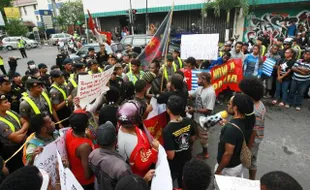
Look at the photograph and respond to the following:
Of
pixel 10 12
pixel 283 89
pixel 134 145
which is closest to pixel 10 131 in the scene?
pixel 134 145

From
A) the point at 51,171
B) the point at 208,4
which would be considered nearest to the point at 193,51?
the point at 51,171

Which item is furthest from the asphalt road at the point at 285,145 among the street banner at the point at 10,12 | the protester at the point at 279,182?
the street banner at the point at 10,12

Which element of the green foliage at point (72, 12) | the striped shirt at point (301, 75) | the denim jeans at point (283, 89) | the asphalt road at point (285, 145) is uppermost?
the green foliage at point (72, 12)

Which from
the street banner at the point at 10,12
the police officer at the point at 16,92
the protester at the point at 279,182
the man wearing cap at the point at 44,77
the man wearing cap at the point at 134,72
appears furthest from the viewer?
the street banner at the point at 10,12

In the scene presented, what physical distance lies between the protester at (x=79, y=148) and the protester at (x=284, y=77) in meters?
5.98

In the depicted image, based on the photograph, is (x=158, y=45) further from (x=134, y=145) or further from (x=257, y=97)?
(x=134, y=145)

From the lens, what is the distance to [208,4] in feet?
51.9

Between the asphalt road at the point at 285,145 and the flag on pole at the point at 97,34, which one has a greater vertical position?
the flag on pole at the point at 97,34

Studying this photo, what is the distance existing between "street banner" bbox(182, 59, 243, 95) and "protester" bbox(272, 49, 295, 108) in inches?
50.8

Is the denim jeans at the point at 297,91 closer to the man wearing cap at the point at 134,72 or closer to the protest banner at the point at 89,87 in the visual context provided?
the man wearing cap at the point at 134,72

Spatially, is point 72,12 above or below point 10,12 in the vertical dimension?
below

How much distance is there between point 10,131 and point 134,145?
1.91 m

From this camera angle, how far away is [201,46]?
6.50 m

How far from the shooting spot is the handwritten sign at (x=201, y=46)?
6.33 m
